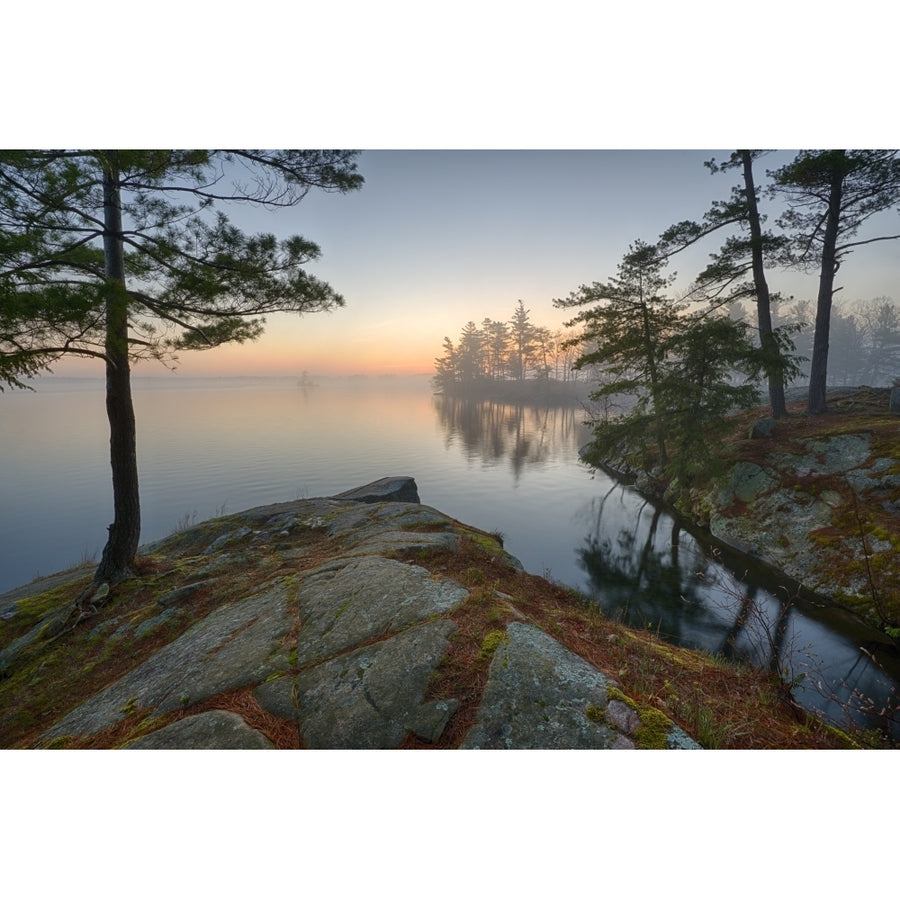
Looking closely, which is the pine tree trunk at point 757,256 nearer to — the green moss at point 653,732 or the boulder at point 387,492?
the boulder at point 387,492

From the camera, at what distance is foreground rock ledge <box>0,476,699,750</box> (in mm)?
2824

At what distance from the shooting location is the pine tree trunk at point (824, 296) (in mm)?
13531

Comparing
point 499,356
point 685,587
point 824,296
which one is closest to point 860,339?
point 499,356

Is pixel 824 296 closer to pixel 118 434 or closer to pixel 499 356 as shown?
pixel 118 434

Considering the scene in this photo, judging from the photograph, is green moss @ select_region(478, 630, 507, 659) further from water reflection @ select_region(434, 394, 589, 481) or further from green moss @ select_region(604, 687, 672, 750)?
water reflection @ select_region(434, 394, 589, 481)

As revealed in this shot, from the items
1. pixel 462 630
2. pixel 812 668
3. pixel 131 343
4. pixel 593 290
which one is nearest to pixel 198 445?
pixel 131 343

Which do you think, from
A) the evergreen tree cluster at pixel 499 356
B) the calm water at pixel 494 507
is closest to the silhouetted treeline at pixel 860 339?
the evergreen tree cluster at pixel 499 356

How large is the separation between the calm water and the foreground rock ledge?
7.46 ft

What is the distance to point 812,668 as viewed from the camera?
A: 6.69m

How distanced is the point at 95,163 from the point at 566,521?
16860 mm

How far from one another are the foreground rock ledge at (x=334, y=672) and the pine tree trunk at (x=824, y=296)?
660 inches

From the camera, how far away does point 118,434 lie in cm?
736

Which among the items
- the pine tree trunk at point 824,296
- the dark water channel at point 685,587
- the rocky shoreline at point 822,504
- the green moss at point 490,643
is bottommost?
the dark water channel at point 685,587

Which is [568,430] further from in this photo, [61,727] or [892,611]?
[61,727]
